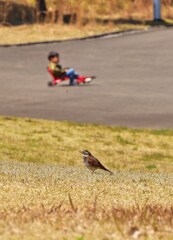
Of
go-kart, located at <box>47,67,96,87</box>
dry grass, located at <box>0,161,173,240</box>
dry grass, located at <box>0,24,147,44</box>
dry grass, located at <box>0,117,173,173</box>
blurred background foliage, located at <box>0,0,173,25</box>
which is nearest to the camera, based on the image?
dry grass, located at <box>0,161,173,240</box>

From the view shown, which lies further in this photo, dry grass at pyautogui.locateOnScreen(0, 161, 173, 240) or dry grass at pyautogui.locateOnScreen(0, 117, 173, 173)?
dry grass at pyautogui.locateOnScreen(0, 117, 173, 173)

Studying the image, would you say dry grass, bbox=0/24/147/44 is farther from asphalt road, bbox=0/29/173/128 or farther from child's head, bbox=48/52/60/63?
child's head, bbox=48/52/60/63

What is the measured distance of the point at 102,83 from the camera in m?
32.0

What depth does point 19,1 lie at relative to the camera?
44531 millimetres

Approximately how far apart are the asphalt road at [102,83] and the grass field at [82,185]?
1.57 meters

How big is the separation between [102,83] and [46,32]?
8698 mm

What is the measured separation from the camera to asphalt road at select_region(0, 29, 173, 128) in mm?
26781

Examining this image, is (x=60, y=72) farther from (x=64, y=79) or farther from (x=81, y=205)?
(x=81, y=205)

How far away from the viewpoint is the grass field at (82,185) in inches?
343

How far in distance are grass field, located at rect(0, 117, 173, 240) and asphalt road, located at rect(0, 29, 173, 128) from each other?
5.15ft

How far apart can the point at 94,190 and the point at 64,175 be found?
217 cm

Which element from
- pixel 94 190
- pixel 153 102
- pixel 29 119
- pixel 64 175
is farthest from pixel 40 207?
pixel 153 102

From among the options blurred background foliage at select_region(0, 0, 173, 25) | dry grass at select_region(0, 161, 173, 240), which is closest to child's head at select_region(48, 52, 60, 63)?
blurred background foliage at select_region(0, 0, 173, 25)

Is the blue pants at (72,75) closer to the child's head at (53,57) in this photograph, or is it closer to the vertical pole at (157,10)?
the child's head at (53,57)
